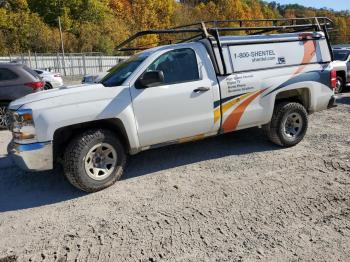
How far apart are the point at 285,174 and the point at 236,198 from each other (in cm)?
110

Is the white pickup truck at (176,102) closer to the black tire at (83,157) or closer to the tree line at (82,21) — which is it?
the black tire at (83,157)

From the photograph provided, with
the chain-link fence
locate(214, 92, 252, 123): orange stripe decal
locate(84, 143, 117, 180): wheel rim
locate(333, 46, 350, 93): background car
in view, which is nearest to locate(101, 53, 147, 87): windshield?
locate(84, 143, 117, 180): wheel rim

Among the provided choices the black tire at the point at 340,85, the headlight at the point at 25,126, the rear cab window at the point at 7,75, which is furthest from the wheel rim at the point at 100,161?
the black tire at the point at 340,85

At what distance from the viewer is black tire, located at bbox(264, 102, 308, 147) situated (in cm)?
636

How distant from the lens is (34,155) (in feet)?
15.1

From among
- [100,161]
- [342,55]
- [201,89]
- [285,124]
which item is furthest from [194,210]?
[342,55]

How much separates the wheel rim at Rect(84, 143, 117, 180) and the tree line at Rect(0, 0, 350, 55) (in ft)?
107

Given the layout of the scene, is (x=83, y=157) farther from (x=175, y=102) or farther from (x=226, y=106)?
(x=226, y=106)

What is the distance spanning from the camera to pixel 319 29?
6.91m

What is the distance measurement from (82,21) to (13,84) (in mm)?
55310

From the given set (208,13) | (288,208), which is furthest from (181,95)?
(208,13)

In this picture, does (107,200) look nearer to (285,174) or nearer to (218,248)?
(218,248)

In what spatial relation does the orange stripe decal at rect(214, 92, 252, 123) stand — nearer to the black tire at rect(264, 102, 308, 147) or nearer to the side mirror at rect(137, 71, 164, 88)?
the black tire at rect(264, 102, 308, 147)

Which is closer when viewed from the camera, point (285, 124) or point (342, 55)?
point (285, 124)
